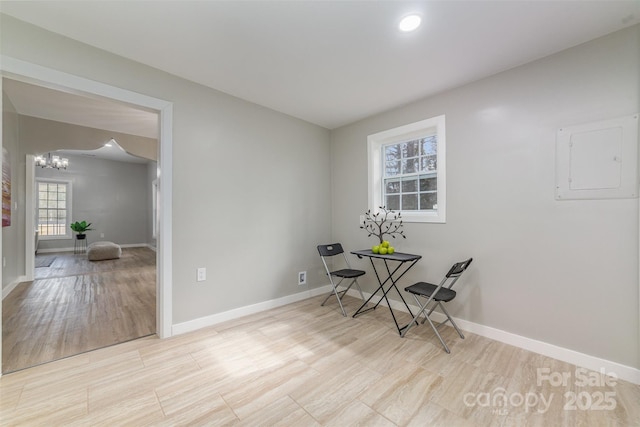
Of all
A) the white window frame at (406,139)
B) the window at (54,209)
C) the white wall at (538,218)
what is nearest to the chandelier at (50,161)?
the window at (54,209)

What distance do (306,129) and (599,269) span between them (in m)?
3.30

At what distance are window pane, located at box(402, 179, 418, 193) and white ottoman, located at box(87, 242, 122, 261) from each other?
7.19 metres

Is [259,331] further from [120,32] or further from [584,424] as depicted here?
[120,32]

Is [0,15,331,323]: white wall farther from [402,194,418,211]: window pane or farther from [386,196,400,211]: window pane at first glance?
[402,194,418,211]: window pane

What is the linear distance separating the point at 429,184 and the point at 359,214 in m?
1.01

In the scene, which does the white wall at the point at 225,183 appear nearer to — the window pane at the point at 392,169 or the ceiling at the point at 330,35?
the ceiling at the point at 330,35

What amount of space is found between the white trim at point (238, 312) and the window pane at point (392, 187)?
1726 millimetres

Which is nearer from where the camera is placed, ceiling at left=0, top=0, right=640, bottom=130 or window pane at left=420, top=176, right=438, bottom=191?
ceiling at left=0, top=0, right=640, bottom=130

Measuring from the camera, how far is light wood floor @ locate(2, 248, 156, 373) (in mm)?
2169

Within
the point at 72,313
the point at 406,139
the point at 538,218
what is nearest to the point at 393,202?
the point at 406,139

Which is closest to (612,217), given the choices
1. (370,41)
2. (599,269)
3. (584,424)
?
(599,269)

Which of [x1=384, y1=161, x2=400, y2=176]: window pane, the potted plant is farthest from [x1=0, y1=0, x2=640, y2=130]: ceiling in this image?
the potted plant

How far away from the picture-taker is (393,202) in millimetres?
3318

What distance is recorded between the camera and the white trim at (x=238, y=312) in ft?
8.15
